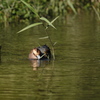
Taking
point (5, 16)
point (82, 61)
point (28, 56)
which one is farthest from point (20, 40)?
point (5, 16)

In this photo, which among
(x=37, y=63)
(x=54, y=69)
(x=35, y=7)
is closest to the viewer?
(x=54, y=69)

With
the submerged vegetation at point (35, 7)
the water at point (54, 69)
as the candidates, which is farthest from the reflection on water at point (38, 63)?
the submerged vegetation at point (35, 7)

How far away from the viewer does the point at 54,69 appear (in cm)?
996

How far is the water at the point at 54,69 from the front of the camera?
26.0 feet

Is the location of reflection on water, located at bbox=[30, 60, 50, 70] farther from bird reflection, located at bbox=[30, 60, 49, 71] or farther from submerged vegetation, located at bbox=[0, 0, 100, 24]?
submerged vegetation, located at bbox=[0, 0, 100, 24]

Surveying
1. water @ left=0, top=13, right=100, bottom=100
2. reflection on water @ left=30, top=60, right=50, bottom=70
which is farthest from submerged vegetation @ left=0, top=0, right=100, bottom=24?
reflection on water @ left=30, top=60, right=50, bottom=70

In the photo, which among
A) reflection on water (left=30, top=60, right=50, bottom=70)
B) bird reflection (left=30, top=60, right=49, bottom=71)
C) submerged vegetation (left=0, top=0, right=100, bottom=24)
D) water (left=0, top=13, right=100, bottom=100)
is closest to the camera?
water (left=0, top=13, right=100, bottom=100)

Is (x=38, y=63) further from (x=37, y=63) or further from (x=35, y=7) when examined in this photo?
(x=35, y=7)

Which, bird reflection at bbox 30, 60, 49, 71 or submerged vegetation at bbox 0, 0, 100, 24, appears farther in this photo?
submerged vegetation at bbox 0, 0, 100, 24

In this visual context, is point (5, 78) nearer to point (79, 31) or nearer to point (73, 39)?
point (73, 39)

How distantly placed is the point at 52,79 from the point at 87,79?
0.54m

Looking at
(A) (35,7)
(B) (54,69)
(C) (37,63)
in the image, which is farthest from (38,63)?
(A) (35,7)

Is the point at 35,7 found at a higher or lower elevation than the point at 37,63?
higher

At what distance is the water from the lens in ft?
26.0
